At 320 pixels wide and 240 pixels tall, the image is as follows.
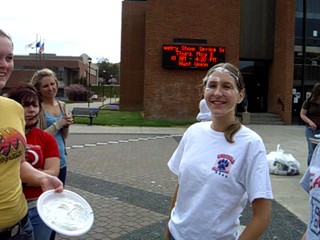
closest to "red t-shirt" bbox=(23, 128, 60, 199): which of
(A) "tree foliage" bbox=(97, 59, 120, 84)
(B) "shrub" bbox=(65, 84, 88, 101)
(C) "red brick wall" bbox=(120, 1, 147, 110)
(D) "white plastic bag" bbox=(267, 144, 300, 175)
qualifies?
(D) "white plastic bag" bbox=(267, 144, 300, 175)

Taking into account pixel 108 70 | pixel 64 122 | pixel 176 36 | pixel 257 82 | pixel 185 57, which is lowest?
pixel 64 122

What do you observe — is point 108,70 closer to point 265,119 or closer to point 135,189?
point 265,119

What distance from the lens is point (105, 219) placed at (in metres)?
5.46

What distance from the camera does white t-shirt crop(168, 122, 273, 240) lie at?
2102 mm

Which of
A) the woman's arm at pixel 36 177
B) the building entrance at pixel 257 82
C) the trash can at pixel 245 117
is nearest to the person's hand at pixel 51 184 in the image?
the woman's arm at pixel 36 177

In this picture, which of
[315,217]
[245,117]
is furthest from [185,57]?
[315,217]

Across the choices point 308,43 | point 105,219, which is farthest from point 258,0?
point 105,219

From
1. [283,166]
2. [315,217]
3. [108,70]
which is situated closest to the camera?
[315,217]

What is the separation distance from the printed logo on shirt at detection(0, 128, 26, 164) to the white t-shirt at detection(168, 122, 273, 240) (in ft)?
3.07

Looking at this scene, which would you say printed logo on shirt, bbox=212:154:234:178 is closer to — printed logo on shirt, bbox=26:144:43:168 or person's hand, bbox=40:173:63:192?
person's hand, bbox=40:173:63:192

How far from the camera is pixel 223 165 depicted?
213cm

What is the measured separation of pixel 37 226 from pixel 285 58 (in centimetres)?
2320

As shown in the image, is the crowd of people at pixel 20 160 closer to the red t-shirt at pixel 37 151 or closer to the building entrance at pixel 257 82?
the red t-shirt at pixel 37 151

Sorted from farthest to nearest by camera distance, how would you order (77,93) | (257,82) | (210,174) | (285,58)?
(77,93) → (257,82) → (285,58) → (210,174)
